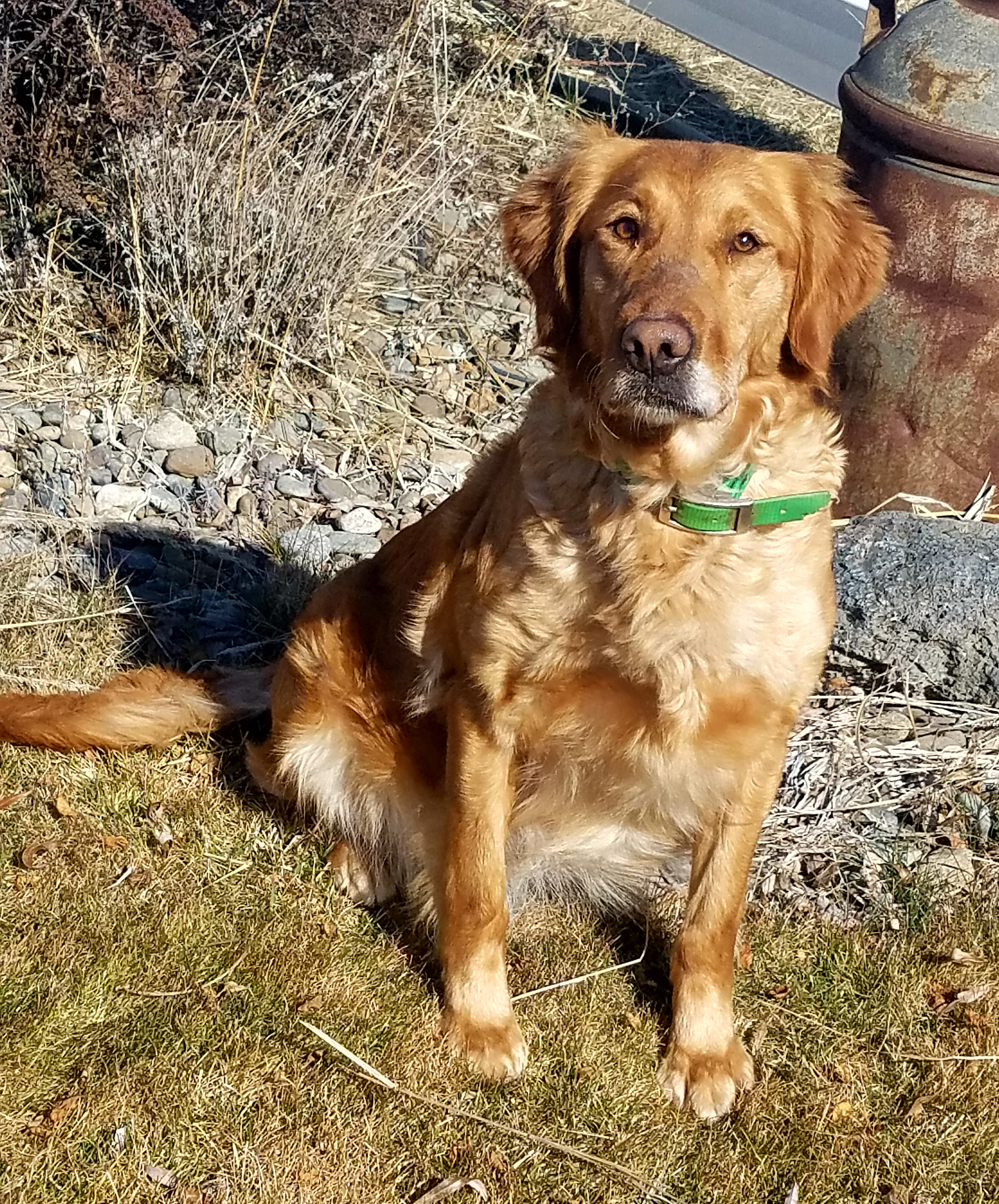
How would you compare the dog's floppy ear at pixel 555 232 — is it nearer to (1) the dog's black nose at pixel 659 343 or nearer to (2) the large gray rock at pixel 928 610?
(1) the dog's black nose at pixel 659 343

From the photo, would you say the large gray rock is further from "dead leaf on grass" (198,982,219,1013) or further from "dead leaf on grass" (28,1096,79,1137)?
"dead leaf on grass" (28,1096,79,1137)

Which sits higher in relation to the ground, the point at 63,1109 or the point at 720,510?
the point at 720,510

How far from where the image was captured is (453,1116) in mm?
2547

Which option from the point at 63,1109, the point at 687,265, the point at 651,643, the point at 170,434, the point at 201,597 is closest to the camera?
the point at 687,265

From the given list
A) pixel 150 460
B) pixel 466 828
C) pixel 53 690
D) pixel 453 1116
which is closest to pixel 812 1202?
pixel 453 1116

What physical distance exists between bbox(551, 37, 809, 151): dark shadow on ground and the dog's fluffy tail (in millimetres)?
3948

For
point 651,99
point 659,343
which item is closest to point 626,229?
point 659,343

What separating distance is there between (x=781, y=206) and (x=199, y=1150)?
2111 mm

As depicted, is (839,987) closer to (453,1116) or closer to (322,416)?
(453,1116)

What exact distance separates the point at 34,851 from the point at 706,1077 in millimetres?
1663

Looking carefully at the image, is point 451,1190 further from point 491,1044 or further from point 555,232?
point 555,232

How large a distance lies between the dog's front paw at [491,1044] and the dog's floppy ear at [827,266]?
4.92ft

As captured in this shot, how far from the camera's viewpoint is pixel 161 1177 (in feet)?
7.73

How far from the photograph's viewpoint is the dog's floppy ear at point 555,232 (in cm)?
246
